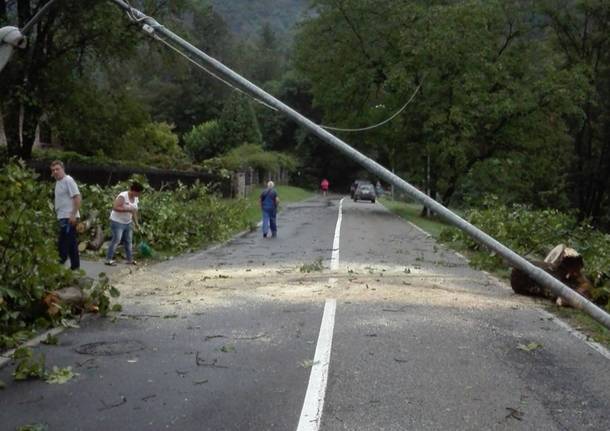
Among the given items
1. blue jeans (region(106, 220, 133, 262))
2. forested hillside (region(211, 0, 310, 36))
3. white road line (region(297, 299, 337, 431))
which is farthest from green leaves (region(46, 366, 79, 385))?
forested hillside (region(211, 0, 310, 36))

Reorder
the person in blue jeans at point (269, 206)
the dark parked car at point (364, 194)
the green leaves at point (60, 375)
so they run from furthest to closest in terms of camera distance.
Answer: the dark parked car at point (364, 194), the person in blue jeans at point (269, 206), the green leaves at point (60, 375)

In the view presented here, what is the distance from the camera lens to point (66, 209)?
1188cm

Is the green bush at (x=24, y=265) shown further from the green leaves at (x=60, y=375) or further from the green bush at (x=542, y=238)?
the green bush at (x=542, y=238)

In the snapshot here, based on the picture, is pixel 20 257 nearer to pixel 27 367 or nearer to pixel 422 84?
pixel 27 367

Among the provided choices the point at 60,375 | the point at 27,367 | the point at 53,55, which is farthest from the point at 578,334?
the point at 53,55

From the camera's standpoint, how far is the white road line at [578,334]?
8.05 meters

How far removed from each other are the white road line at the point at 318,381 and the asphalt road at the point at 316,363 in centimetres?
2

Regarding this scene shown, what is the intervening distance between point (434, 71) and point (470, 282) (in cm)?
2458

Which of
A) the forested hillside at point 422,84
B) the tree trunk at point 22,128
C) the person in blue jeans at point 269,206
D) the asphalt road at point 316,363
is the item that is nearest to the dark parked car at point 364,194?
the forested hillside at point 422,84

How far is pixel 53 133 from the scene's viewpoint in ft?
102

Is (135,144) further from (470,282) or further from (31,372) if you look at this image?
(31,372)

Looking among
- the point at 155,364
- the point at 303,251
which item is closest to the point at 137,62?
the point at 303,251

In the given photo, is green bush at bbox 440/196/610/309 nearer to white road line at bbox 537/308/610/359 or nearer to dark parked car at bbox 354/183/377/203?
white road line at bbox 537/308/610/359

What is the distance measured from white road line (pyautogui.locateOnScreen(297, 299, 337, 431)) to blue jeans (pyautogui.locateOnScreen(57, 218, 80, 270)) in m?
4.75
